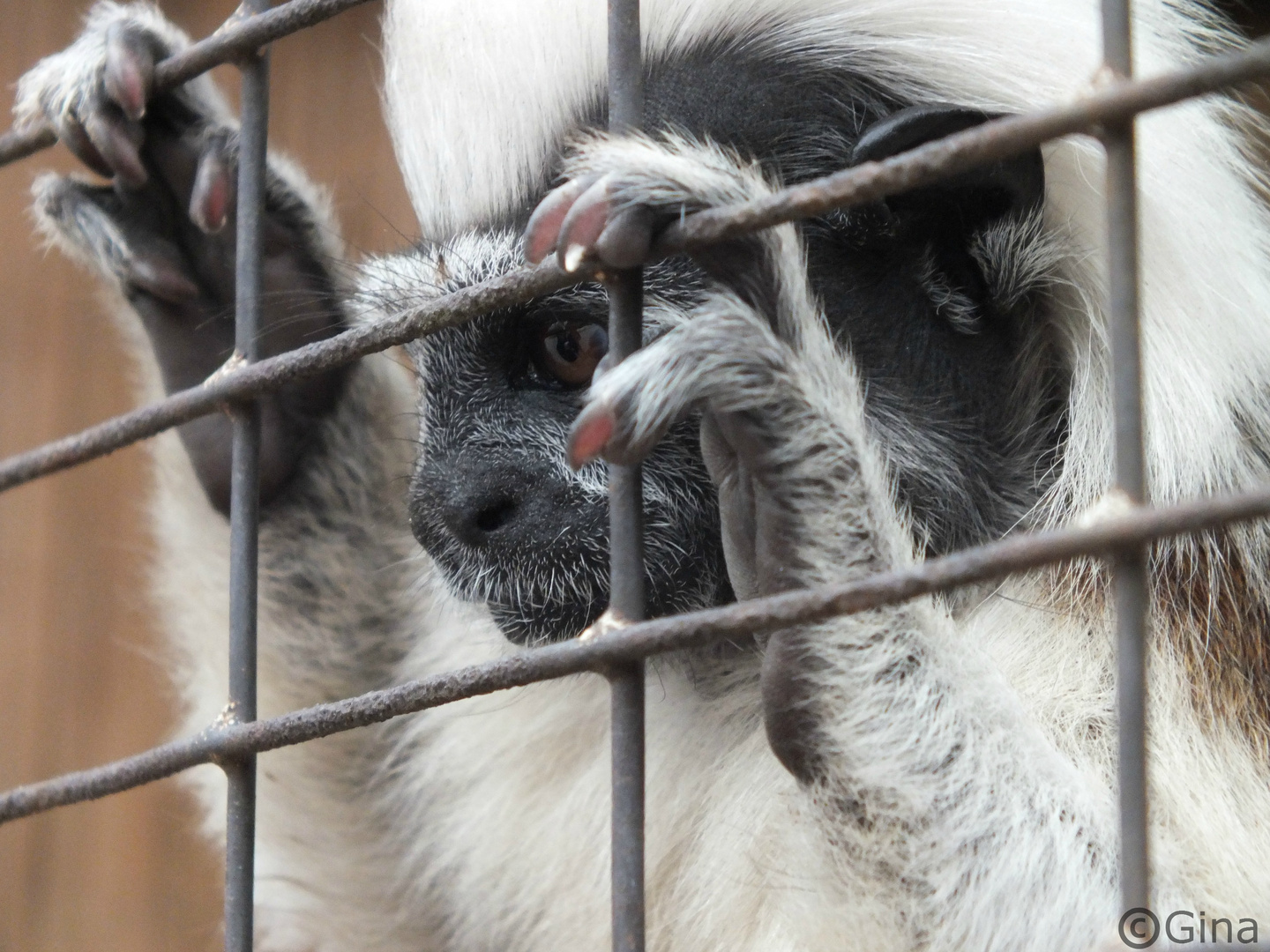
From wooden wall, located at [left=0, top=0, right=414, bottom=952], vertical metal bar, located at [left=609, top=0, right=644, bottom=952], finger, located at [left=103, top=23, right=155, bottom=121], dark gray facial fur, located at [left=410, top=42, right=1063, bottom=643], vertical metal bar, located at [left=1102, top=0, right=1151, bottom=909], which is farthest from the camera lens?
wooden wall, located at [left=0, top=0, right=414, bottom=952]

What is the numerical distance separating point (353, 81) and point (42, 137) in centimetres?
178

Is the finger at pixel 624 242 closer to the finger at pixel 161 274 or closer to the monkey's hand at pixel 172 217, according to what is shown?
the monkey's hand at pixel 172 217

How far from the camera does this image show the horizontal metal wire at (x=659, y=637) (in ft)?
3.46

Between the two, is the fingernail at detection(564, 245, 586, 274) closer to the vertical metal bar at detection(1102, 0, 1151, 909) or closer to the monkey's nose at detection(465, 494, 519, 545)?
the vertical metal bar at detection(1102, 0, 1151, 909)

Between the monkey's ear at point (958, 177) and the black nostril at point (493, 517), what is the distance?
68cm

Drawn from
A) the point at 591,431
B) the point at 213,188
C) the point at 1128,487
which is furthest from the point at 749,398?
the point at 213,188

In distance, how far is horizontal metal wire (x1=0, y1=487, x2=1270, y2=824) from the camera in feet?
3.46

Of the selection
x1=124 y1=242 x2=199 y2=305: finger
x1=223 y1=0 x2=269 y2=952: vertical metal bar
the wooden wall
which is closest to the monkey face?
x1=223 y1=0 x2=269 y2=952: vertical metal bar

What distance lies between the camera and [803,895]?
1.67 meters

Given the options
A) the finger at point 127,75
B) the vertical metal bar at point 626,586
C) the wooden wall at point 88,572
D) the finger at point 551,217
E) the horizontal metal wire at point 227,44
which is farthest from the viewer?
the wooden wall at point 88,572

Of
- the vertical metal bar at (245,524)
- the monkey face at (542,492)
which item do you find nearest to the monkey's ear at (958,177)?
the monkey face at (542,492)

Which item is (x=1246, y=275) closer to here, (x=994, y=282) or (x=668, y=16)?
(x=994, y=282)

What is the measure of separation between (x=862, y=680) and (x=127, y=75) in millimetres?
1451

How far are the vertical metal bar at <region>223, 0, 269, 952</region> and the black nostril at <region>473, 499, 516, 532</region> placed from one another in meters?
0.34
